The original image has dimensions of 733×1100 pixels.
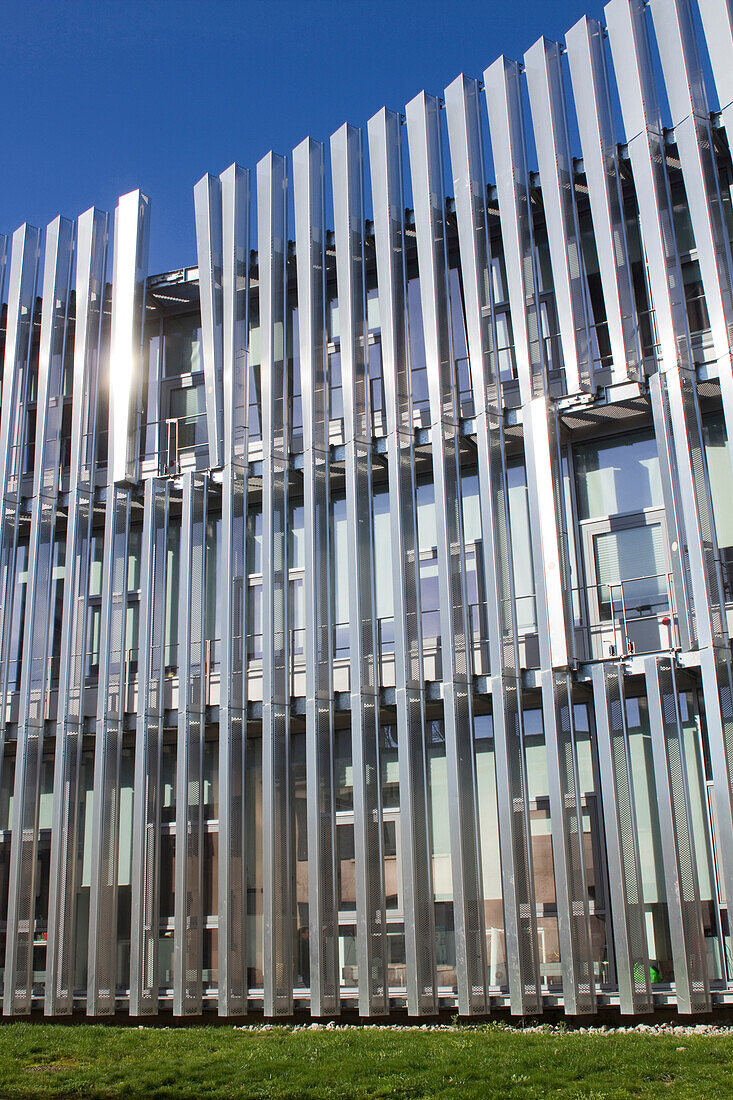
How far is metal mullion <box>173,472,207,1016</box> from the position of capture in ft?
58.9

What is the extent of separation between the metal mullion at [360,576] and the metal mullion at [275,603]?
4.38 feet

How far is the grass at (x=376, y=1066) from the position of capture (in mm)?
11531

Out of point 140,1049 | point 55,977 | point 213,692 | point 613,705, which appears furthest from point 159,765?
point 613,705

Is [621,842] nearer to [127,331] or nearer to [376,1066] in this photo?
[376,1066]

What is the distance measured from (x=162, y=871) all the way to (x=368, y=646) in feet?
18.0

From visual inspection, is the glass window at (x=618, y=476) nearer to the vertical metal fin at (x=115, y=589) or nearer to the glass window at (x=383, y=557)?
the glass window at (x=383, y=557)

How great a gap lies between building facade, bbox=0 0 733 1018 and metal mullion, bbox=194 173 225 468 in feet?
0.22

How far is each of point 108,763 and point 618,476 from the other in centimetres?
1057

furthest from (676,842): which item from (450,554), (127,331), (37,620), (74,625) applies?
(127,331)

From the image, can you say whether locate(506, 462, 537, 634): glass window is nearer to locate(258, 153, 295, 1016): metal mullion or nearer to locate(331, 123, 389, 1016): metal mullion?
locate(331, 123, 389, 1016): metal mullion

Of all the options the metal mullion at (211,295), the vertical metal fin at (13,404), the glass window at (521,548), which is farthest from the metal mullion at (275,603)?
the vertical metal fin at (13,404)

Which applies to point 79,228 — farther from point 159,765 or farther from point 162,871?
point 162,871

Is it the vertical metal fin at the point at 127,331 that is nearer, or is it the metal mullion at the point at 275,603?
the metal mullion at the point at 275,603

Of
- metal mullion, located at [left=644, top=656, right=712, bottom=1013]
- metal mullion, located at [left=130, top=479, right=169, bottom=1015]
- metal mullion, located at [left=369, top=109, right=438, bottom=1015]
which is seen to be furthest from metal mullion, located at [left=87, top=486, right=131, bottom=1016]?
metal mullion, located at [left=644, top=656, right=712, bottom=1013]
